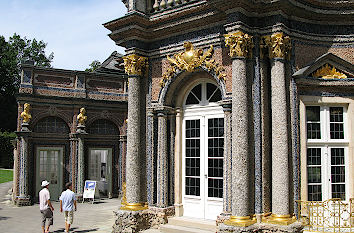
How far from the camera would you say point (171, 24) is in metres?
9.87

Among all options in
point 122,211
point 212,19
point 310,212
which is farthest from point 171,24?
point 310,212

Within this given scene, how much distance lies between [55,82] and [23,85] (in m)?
1.44

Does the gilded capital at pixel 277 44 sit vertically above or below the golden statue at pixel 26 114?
above

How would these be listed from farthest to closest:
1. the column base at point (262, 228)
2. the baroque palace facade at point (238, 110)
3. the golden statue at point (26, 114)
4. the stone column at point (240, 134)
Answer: the golden statue at point (26, 114)
the baroque palace facade at point (238, 110)
the stone column at point (240, 134)
the column base at point (262, 228)

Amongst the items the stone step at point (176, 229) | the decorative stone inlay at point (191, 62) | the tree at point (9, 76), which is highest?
the tree at point (9, 76)

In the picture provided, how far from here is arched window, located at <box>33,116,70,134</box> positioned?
1691cm

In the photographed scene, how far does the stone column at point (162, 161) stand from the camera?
9.97 metres

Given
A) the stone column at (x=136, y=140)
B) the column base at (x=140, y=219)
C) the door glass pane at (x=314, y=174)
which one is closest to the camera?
the door glass pane at (x=314, y=174)

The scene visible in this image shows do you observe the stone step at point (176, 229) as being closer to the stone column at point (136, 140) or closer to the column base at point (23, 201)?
the stone column at point (136, 140)

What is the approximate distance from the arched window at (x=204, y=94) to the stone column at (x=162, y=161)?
813 millimetres

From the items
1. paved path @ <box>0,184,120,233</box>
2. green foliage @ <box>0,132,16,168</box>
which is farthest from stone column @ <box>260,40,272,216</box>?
green foliage @ <box>0,132,16,168</box>

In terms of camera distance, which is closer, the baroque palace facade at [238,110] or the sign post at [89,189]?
the baroque palace facade at [238,110]

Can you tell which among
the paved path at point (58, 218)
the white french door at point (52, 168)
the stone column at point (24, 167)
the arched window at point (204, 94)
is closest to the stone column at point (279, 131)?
the arched window at point (204, 94)

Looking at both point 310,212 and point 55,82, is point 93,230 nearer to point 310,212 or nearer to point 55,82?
point 310,212
